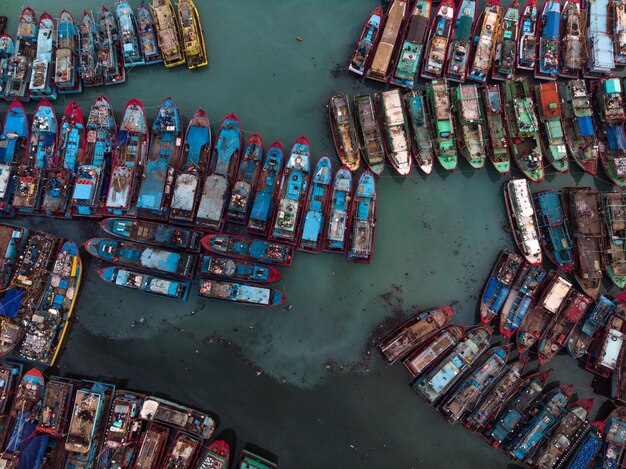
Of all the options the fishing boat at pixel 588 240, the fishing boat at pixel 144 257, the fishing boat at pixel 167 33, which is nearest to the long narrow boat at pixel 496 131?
the fishing boat at pixel 588 240

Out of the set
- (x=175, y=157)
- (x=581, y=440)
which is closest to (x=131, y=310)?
(x=175, y=157)

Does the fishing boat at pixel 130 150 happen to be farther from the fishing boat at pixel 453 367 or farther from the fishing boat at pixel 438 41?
the fishing boat at pixel 453 367

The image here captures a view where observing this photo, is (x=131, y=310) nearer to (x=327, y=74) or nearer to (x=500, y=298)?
(x=327, y=74)

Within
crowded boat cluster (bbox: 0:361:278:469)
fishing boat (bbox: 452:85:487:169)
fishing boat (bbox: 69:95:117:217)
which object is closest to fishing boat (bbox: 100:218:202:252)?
fishing boat (bbox: 69:95:117:217)

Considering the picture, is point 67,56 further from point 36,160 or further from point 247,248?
point 247,248

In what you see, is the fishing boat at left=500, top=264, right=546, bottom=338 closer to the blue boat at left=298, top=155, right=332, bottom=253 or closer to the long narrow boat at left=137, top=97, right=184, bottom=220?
the blue boat at left=298, top=155, right=332, bottom=253
